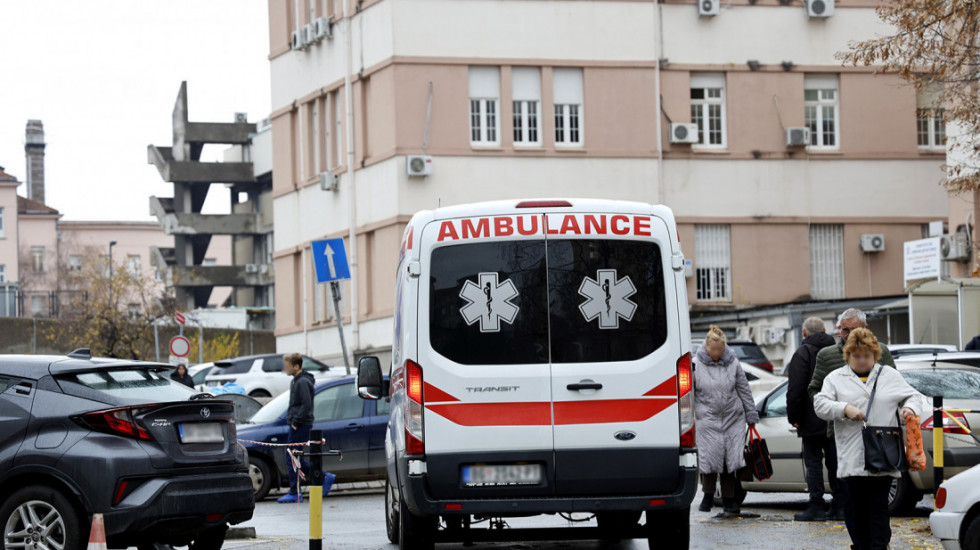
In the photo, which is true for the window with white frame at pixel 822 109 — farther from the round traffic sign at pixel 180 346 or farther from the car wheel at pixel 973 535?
the car wheel at pixel 973 535

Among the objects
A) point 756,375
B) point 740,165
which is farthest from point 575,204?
point 740,165

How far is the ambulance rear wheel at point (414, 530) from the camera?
33.6 feet

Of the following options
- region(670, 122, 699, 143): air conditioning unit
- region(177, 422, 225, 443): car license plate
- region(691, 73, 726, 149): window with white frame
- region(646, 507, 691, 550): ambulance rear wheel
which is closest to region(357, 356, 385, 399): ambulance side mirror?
region(177, 422, 225, 443): car license plate

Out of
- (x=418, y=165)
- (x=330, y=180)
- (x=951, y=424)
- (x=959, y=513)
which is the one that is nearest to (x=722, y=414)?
(x=951, y=424)

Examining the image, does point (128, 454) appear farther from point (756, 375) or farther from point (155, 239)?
point (155, 239)

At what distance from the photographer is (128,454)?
993 cm

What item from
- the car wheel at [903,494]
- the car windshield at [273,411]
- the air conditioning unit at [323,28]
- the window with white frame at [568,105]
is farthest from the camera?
the air conditioning unit at [323,28]

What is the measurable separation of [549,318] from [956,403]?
5.87 metres

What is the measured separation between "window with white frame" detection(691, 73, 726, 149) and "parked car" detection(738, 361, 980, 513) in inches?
986

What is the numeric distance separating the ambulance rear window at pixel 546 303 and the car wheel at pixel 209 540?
2.60 m

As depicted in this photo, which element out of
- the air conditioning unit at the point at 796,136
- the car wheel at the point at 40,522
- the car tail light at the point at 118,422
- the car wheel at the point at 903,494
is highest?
the air conditioning unit at the point at 796,136

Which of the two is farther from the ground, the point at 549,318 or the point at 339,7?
the point at 339,7

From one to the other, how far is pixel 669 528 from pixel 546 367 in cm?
157

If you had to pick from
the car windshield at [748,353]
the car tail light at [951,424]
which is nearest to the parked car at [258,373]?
the car windshield at [748,353]
